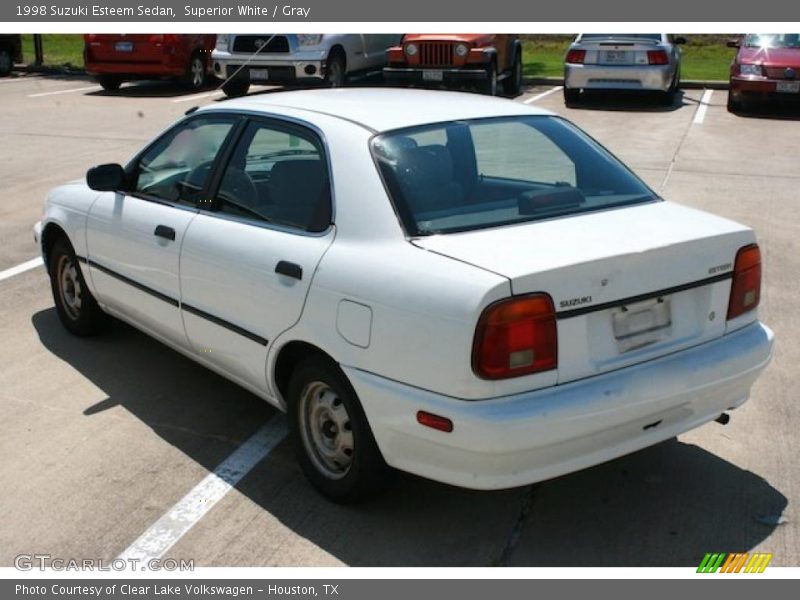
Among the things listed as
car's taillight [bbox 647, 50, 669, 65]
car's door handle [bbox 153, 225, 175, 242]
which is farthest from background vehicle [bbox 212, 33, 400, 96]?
car's door handle [bbox 153, 225, 175, 242]

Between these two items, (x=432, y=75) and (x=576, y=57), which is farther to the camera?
(x=576, y=57)

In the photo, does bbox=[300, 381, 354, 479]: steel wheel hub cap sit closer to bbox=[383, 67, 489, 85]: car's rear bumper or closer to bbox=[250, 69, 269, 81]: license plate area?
bbox=[383, 67, 489, 85]: car's rear bumper

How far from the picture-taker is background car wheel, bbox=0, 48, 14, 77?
2223 centimetres

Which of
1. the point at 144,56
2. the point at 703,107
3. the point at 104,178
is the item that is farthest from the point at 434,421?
the point at 144,56

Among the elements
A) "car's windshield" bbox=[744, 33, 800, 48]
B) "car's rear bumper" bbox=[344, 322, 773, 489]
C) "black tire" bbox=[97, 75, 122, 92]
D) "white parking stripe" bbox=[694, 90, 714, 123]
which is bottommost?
"car's rear bumper" bbox=[344, 322, 773, 489]

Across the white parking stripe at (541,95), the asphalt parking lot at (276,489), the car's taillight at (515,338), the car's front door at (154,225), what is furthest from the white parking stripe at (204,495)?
the white parking stripe at (541,95)

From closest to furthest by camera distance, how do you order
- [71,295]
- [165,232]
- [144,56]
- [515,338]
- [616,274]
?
1. [515,338]
2. [616,274]
3. [165,232]
4. [71,295]
5. [144,56]

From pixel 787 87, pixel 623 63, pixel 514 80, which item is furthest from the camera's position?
pixel 514 80

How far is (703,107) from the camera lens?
1650cm

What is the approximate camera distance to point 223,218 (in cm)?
442

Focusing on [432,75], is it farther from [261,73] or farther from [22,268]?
[22,268]

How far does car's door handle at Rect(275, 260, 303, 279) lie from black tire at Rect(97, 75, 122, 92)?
1657 cm

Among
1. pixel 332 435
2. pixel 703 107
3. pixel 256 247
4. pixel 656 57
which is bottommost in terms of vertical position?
pixel 332 435

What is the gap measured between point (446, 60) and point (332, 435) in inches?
511
